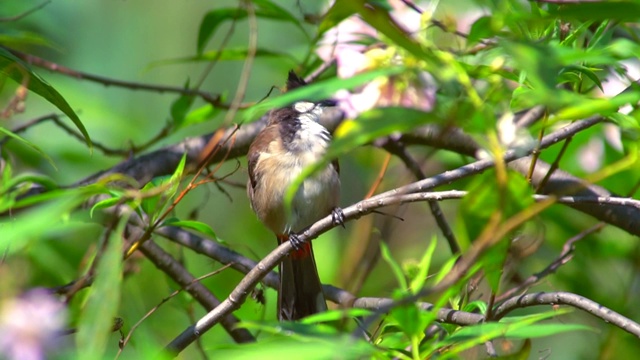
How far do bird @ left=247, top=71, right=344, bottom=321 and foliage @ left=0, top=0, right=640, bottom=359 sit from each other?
0.37 feet

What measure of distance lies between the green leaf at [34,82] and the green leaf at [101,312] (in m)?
0.65

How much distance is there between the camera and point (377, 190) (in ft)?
10.5

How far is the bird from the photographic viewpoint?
3.05 meters

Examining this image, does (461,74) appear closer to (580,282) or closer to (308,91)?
(308,91)

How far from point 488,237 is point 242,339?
1.40 meters

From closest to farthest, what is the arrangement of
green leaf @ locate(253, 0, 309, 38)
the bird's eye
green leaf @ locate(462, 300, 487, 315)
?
green leaf @ locate(462, 300, 487, 315), green leaf @ locate(253, 0, 309, 38), the bird's eye

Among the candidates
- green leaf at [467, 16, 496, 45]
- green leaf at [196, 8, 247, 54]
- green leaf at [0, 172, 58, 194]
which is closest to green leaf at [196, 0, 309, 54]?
green leaf at [196, 8, 247, 54]

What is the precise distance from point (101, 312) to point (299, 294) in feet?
6.36

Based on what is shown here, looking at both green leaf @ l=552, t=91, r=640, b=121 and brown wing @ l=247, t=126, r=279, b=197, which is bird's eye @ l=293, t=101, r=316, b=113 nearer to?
brown wing @ l=247, t=126, r=279, b=197

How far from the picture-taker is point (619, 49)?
124 cm

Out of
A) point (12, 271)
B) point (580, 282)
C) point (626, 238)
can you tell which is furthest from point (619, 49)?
point (626, 238)

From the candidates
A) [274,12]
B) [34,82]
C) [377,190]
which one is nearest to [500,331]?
[34,82]

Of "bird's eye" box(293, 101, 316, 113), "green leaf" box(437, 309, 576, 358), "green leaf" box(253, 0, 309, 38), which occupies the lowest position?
"green leaf" box(437, 309, 576, 358)

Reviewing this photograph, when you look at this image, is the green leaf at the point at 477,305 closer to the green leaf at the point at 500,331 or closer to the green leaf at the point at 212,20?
the green leaf at the point at 500,331
